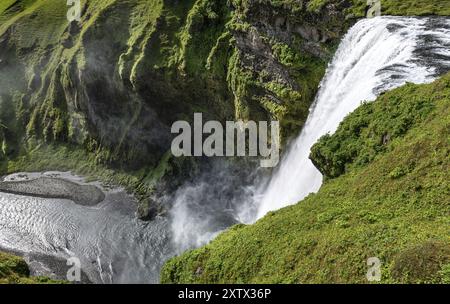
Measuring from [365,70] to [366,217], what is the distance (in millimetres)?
19859

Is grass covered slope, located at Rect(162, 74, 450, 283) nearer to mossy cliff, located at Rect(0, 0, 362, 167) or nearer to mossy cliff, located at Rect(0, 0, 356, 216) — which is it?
mossy cliff, located at Rect(0, 0, 356, 216)

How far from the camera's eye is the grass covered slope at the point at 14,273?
2211cm

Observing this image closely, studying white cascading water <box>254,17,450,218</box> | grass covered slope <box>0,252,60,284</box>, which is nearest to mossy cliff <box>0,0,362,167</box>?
white cascading water <box>254,17,450,218</box>

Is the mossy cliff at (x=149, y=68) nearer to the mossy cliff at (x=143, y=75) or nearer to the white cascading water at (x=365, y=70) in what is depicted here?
the mossy cliff at (x=143, y=75)

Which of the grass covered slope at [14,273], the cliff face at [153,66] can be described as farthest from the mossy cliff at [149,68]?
the grass covered slope at [14,273]

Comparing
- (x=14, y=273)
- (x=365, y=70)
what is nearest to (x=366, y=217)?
(x=14, y=273)

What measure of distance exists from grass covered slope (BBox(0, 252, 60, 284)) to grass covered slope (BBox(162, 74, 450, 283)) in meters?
7.86

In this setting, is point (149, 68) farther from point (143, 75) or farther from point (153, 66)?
point (143, 75)

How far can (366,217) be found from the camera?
Result: 71.1 ft

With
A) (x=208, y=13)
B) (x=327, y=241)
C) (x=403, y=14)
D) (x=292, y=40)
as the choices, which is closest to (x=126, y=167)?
(x=208, y=13)

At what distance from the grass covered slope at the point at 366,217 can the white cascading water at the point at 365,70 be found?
5.70 meters

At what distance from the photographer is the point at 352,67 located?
133 feet

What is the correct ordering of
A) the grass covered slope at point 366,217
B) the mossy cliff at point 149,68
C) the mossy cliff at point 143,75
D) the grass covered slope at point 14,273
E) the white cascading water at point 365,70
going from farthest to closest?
the mossy cliff at point 143,75
the mossy cliff at point 149,68
the white cascading water at point 365,70
the grass covered slope at point 14,273
the grass covered slope at point 366,217
